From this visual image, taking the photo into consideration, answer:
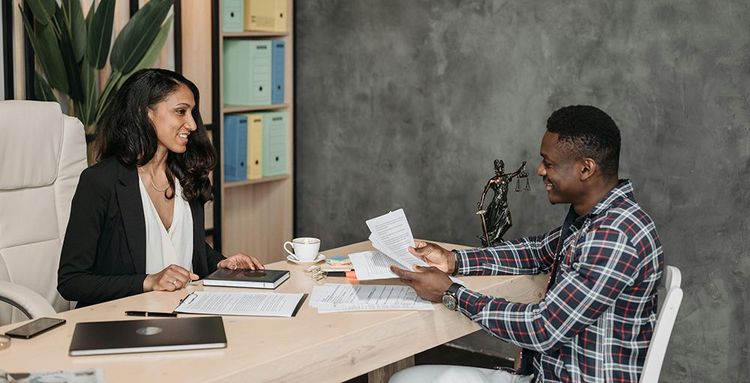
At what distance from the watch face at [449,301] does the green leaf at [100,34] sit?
76.7 inches

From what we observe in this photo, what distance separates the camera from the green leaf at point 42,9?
3.30 meters

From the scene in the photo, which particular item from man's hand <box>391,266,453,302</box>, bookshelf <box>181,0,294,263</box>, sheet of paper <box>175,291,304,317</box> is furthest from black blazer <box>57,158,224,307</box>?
bookshelf <box>181,0,294,263</box>

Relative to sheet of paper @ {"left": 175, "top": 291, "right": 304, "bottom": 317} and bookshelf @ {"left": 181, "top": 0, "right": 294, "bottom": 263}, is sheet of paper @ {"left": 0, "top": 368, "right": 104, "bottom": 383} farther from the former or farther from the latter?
bookshelf @ {"left": 181, "top": 0, "right": 294, "bottom": 263}

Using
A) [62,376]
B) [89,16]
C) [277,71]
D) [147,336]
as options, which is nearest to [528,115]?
[277,71]

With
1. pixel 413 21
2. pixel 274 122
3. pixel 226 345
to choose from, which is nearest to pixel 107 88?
pixel 274 122

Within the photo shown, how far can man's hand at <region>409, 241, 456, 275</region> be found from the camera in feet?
8.47

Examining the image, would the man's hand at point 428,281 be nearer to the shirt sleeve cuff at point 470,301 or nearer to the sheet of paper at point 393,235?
the shirt sleeve cuff at point 470,301

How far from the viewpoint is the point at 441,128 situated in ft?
13.6

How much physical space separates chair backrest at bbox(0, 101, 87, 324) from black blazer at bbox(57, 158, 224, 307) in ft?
0.90

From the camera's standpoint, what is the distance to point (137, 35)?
141 inches

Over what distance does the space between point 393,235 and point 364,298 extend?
0.29 metres

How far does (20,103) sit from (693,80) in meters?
2.33

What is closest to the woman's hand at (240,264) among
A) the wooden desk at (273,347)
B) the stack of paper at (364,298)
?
the wooden desk at (273,347)

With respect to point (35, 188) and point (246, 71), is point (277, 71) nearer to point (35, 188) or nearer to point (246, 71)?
point (246, 71)
